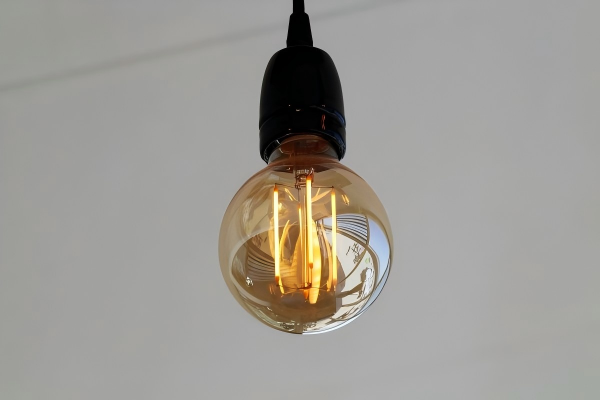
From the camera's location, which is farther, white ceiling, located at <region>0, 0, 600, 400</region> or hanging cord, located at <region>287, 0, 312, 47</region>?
white ceiling, located at <region>0, 0, 600, 400</region>

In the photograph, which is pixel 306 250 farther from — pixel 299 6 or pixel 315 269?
pixel 299 6

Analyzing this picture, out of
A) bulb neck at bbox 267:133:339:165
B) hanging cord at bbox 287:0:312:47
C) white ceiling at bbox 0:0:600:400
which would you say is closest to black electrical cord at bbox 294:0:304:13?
hanging cord at bbox 287:0:312:47

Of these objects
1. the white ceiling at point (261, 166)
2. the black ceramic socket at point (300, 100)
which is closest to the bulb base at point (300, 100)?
the black ceramic socket at point (300, 100)

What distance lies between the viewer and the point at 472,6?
1.06 meters

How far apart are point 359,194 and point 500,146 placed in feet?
2.00

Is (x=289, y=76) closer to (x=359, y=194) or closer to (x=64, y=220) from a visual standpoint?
(x=359, y=194)

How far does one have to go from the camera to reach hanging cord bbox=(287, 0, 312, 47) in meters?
0.55

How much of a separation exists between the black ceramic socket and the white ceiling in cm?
51

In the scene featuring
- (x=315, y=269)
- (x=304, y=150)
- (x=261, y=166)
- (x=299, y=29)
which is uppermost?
(x=261, y=166)

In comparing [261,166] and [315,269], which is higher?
[261,166]

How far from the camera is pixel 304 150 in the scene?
1.71ft

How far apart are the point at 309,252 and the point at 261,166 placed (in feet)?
2.06

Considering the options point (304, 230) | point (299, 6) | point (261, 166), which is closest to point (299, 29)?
point (299, 6)

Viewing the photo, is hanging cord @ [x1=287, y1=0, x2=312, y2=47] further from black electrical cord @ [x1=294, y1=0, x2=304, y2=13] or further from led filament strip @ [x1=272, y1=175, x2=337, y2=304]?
led filament strip @ [x1=272, y1=175, x2=337, y2=304]
